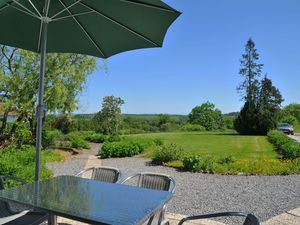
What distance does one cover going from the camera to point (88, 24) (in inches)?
143

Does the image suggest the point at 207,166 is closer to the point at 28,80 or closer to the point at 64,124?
the point at 28,80

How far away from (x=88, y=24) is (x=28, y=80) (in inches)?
325

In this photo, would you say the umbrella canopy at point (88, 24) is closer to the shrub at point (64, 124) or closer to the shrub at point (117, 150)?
the shrub at point (117, 150)

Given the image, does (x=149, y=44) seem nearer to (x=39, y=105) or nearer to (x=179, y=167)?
(x=39, y=105)

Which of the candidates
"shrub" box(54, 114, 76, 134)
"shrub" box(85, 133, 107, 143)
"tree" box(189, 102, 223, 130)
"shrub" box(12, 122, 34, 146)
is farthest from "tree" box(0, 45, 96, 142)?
"tree" box(189, 102, 223, 130)

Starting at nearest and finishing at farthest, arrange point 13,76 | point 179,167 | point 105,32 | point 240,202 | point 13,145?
1. point 105,32
2. point 240,202
3. point 179,167
4. point 13,145
5. point 13,76

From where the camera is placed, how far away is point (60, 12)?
11.0ft

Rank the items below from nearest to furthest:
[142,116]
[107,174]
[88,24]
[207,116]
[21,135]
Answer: [88,24], [107,174], [21,135], [142,116], [207,116]

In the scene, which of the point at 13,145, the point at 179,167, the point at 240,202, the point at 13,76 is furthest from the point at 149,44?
the point at 13,76

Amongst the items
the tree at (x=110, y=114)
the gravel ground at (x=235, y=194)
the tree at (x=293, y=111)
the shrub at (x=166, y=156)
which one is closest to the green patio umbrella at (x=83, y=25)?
the gravel ground at (x=235, y=194)

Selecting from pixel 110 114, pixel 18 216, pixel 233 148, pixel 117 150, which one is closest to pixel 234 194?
pixel 18 216

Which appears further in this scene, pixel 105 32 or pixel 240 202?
pixel 240 202

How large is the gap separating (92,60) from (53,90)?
224 cm

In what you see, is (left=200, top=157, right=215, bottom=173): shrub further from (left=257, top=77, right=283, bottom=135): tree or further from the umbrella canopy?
(left=257, top=77, right=283, bottom=135): tree
